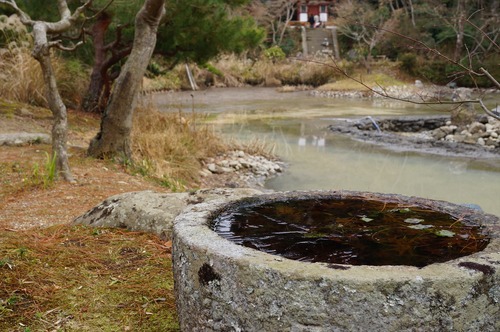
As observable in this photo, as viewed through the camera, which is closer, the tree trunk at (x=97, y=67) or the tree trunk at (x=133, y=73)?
the tree trunk at (x=133, y=73)

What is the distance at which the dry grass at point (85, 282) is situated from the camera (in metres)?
2.11

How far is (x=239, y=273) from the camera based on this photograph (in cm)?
156

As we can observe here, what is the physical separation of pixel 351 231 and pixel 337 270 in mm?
493

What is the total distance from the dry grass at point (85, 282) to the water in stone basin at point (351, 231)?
0.50 m

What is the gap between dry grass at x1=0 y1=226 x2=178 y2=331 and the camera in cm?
211

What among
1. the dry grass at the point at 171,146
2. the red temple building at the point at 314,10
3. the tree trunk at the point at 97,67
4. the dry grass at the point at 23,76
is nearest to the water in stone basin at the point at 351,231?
the dry grass at the point at 171,146

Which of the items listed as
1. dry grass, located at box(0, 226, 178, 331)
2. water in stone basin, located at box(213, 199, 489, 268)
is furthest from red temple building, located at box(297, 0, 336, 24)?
water in stone basin, located at box(213, 199, 489, 268)

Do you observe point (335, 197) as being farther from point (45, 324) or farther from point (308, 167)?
point (308, 167)

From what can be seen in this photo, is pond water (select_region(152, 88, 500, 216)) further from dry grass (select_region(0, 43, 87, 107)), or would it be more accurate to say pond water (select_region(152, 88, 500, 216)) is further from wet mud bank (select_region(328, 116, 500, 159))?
dry grass (select_region(0, 43, 87, 107))

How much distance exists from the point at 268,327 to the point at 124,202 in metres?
1.83

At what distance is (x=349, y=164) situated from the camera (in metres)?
8.13

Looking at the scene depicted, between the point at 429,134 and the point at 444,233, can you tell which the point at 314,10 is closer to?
the point at 429,134

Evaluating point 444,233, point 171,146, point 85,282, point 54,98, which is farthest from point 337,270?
point 171,146

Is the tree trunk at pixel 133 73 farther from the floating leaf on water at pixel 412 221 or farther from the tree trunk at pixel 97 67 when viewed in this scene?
the tree trunk at pixel 97 67
